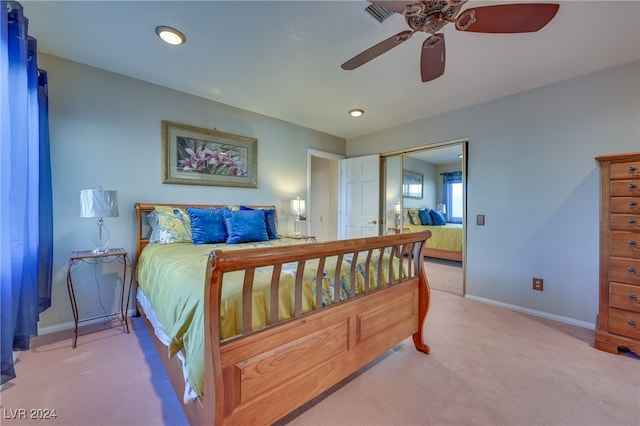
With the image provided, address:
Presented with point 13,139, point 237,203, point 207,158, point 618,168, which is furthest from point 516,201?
point 13,139

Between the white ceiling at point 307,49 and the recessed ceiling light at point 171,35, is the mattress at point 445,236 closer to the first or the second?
the white ceiling at point 307,49

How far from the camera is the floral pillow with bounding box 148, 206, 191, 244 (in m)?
2.56

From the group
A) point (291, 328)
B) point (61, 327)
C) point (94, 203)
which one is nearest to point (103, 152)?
point (94, 203)

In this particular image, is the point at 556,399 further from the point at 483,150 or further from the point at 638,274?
the point at 483,150

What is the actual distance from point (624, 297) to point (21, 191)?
421 centimetres

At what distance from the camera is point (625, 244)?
195 centimetres

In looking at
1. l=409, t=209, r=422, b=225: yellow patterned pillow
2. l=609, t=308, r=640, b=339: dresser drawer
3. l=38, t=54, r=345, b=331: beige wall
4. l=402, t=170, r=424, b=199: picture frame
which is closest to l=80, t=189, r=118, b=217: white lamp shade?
l=38, t=54, r=345, b=331: beige wall

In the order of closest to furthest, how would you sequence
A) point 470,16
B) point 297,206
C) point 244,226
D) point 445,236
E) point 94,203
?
point 470,16, point 94,203, point 244,226, point 297,206, point 445,236

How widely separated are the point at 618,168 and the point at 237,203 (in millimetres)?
3746

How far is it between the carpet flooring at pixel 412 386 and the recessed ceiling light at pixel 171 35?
2488 millimetres

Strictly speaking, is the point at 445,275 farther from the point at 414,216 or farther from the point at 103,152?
the point at 103,152

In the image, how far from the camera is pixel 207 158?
3188 mm

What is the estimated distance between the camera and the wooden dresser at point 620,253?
1.92 meters

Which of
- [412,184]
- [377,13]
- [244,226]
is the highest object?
[377,13]
